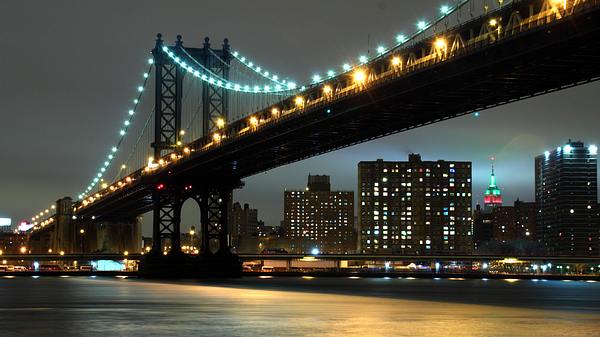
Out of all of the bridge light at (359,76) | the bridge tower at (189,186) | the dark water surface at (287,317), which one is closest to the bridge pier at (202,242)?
the bridge tower at (189,186)

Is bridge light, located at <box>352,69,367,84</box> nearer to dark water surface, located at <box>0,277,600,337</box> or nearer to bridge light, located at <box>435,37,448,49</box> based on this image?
bridge light, located at <box>435,37,448,49</box>

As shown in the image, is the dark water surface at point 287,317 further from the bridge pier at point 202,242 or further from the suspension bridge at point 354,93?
the bridge pier at point 202,242

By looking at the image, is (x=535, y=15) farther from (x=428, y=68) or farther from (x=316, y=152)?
(x=316, y=152)

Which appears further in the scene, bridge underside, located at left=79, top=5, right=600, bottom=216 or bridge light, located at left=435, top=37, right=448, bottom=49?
bridge light, located at left=435, top=37, right=448, bottom=49

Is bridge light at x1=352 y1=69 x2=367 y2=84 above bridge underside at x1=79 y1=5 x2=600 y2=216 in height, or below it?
above

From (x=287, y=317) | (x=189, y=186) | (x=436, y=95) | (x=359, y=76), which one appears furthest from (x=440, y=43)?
(x=189, y=186)

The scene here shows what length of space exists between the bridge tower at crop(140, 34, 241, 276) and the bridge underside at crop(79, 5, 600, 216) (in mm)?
8790

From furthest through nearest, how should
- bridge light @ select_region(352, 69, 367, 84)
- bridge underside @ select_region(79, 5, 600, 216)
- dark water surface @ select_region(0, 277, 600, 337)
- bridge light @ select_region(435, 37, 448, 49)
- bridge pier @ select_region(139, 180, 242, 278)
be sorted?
1. bridge pier @ select_region(139, 180, 242, 278)
2. bridge light @ select_region(352, 69, 367, 84)
3. bridge light @ select_region(435, 37, 448, 49)
4. bridge underside @ select_region(79, 5, 600, 216)
5. dark water surface @ select_region(0, 277, 600, 337)

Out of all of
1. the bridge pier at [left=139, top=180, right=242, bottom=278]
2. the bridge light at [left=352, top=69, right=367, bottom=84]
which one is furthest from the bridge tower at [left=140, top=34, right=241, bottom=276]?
the bridge light at [left=352, top=69, right=367, bottom=84]

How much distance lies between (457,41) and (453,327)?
945 inches

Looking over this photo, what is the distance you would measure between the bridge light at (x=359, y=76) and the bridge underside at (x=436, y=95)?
3.38 feet

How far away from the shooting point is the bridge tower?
343 ft

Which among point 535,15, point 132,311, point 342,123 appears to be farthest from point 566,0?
point 342,123

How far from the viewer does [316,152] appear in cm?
8394
